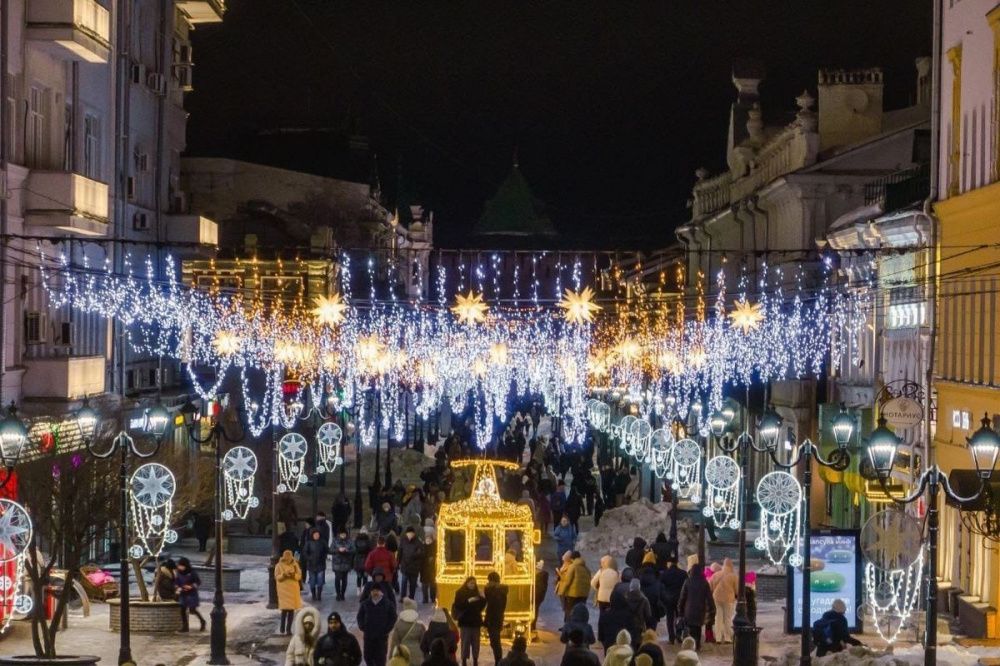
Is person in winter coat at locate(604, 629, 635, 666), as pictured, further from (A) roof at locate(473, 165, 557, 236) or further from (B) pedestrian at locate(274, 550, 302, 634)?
(A) roof at locate(473, 165, 557, 236)

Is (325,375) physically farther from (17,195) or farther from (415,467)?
(17,195)

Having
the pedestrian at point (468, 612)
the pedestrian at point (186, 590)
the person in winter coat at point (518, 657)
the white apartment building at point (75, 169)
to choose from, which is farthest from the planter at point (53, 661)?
the pedestrian at point (186, 590)

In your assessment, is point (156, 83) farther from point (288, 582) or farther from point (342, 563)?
point (288, 582)

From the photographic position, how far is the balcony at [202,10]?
153ft

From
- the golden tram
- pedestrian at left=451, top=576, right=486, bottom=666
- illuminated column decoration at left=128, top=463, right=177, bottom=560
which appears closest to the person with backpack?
pedestrian at left=451, top=576, right=486, bottom=666

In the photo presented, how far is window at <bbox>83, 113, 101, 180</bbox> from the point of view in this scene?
3666 centimetres

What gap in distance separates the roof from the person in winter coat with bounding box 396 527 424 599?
73.7m

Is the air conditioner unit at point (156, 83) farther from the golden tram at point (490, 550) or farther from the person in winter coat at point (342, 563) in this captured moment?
the golden tram at point (490, 550)

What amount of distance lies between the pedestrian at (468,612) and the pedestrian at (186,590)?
516 cm

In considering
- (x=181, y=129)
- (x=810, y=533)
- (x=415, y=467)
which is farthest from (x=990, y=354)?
(x=415, y=467)

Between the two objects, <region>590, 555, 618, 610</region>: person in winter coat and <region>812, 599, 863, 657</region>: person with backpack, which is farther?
<region>590, 555, 618, 610</region>: person in winter coat

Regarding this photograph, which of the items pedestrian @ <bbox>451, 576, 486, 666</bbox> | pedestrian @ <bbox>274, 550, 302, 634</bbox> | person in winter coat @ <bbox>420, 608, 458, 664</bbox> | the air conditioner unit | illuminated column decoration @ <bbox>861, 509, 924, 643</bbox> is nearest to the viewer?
person in winter coat @ <bbox>420, 608, 458, 664</bbox>

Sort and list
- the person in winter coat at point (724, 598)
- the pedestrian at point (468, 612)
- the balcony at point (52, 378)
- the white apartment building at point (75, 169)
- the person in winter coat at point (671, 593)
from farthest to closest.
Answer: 1. the balcony at point (52, 378)
2. the white apartment building at point (75, 169)
3. the person in winter coat at point (671, 593)
4. the person in winter coat at point (724, 598)
5. the pedestrian at point (468, 612)

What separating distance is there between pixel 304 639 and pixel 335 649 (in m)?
0.50
